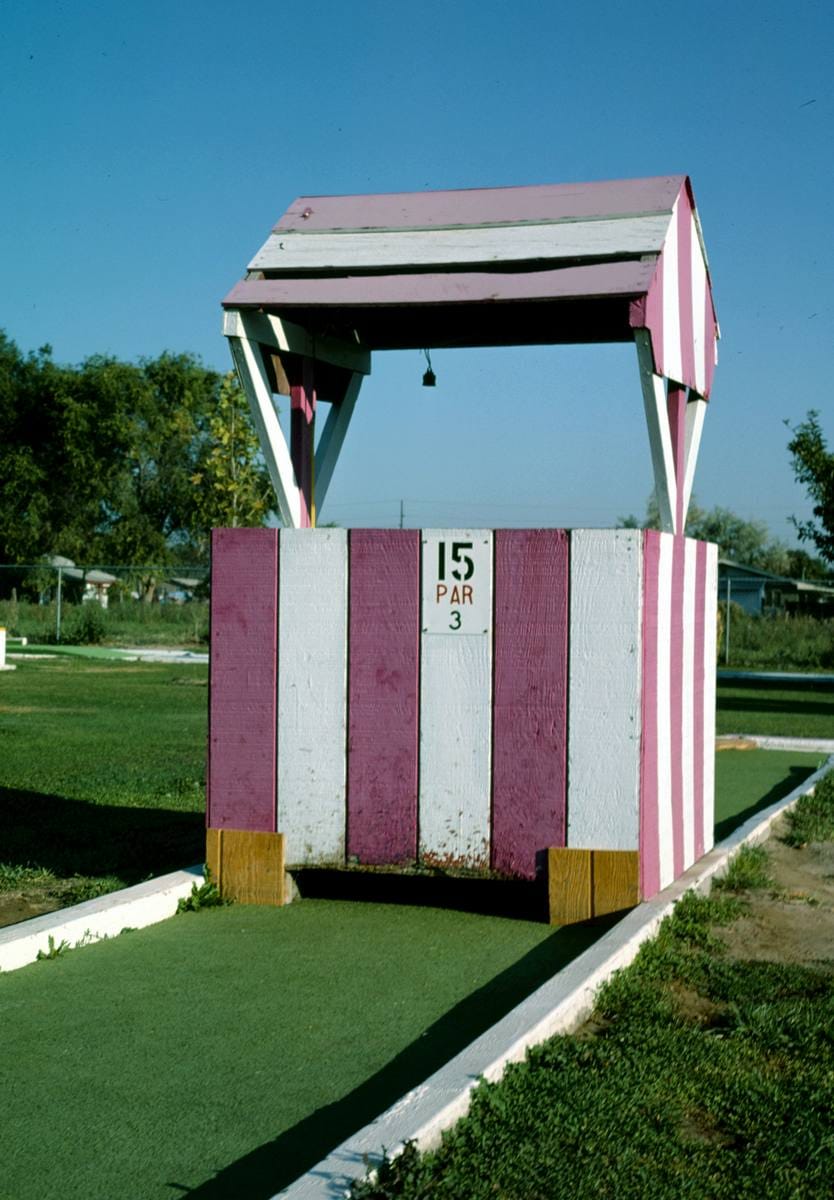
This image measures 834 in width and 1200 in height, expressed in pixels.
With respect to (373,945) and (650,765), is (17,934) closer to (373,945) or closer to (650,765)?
(373,945)

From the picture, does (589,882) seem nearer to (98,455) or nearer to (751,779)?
(751,779)

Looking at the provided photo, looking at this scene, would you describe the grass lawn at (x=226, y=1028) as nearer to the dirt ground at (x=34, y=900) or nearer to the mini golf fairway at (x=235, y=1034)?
the mini golf fairway at (x=235, y=1034)

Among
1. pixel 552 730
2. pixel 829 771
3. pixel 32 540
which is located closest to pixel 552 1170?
pixel 552 730

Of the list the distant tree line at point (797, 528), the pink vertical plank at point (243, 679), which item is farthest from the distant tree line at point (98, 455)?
the pink vertical plank at point (243, 679)

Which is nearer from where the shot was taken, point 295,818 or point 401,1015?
point 401,1015

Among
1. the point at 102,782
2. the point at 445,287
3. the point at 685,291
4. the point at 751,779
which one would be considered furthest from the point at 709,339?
the point at 102,782

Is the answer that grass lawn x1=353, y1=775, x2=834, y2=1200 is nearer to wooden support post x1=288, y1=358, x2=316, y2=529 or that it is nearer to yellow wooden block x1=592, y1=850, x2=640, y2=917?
yellow wooden block x1=592, y1=850, x2=640, y2=917

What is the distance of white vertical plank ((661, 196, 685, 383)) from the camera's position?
5496 mm

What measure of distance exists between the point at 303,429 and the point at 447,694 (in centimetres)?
162

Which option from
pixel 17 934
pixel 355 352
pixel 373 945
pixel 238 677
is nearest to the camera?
pixel 17 934

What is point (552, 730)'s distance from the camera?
5043 millimetres

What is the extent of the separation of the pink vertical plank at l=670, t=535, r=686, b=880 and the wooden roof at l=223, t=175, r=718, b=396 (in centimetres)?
80

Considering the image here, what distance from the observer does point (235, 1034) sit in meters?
3.67

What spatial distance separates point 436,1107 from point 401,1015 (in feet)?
3.35
